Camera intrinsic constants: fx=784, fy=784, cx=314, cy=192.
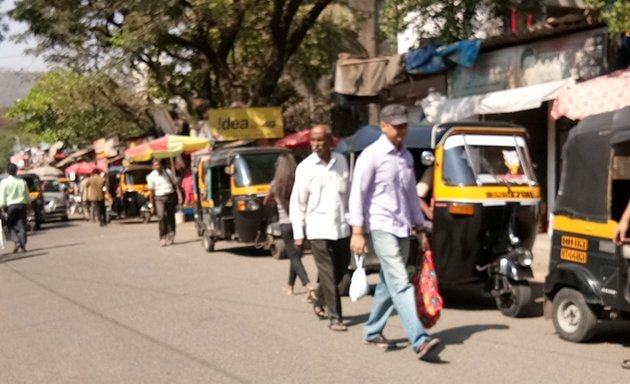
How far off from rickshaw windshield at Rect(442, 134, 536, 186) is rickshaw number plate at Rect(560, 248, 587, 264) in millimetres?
1481

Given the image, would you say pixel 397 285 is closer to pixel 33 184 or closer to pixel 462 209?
pixel 462 209

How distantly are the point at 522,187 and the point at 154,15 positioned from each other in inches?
511

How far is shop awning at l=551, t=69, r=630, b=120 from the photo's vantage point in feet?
36.3

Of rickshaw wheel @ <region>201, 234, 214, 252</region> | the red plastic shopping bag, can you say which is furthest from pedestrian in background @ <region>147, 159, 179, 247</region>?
the red plastic shopping bag

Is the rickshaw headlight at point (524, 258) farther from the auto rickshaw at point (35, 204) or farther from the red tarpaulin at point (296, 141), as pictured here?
the auto rickshaw at point (35, 204)

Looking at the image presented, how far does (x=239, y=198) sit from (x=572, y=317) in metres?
8.12

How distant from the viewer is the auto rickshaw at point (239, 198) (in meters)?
14.0

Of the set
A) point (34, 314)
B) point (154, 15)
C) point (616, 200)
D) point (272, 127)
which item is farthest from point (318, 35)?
point (616, 200)

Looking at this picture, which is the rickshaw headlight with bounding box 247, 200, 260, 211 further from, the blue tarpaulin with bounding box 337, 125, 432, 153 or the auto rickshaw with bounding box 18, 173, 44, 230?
the auto rickshaw with bounding box 18, 173, 44, 230

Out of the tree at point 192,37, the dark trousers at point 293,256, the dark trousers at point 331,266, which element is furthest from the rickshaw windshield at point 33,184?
the dark trousers at point 331,266

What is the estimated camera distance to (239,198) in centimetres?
1409

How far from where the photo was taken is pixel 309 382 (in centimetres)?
580

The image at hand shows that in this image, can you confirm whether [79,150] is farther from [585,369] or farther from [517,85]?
[585,369]

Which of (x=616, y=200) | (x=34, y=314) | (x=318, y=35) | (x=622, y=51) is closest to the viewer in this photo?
(x=616, y=200)
